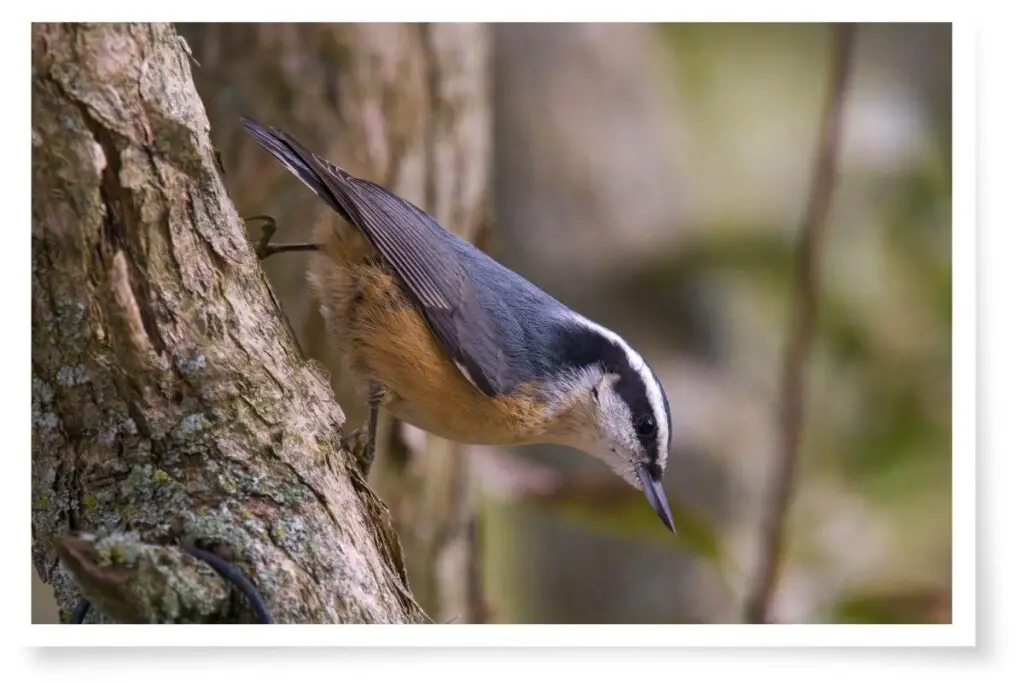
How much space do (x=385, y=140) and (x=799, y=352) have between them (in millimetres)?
1400

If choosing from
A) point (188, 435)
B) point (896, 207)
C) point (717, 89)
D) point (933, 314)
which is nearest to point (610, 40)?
point (717, 89)

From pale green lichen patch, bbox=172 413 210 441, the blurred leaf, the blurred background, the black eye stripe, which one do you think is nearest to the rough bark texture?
pale green lichen patch, bbox=172 413 210 441

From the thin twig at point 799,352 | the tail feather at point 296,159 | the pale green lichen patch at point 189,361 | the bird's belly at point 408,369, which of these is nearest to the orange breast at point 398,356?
the bird's belly at point 408,369

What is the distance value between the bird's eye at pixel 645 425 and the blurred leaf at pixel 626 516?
0.14 m

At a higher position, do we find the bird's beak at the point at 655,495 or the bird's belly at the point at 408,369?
the bird's belly at the point at 408,369

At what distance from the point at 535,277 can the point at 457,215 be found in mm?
674

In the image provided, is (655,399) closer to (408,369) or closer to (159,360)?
(408,369)

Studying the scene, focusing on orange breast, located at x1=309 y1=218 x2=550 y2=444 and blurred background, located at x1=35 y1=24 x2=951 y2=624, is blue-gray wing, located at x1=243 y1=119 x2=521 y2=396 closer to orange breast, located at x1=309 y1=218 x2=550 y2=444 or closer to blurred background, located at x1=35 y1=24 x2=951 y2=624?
orange breast, located at x1=309 y1=218 x2=550 y2=444

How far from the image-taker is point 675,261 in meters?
3.17

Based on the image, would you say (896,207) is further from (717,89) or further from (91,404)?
(91,404)

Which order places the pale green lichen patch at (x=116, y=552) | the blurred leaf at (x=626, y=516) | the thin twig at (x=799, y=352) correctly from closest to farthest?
the pale green lichen patch at (x=116, y=552) → the thin twig at (x=799, y=352) → the blurred leaf at (x=626, y=516)

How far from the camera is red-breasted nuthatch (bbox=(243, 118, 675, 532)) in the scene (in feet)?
6.73

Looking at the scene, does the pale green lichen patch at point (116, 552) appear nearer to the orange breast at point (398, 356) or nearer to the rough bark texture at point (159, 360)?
the rough bark texture at point (159, 360)

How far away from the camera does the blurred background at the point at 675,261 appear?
2.21 m
